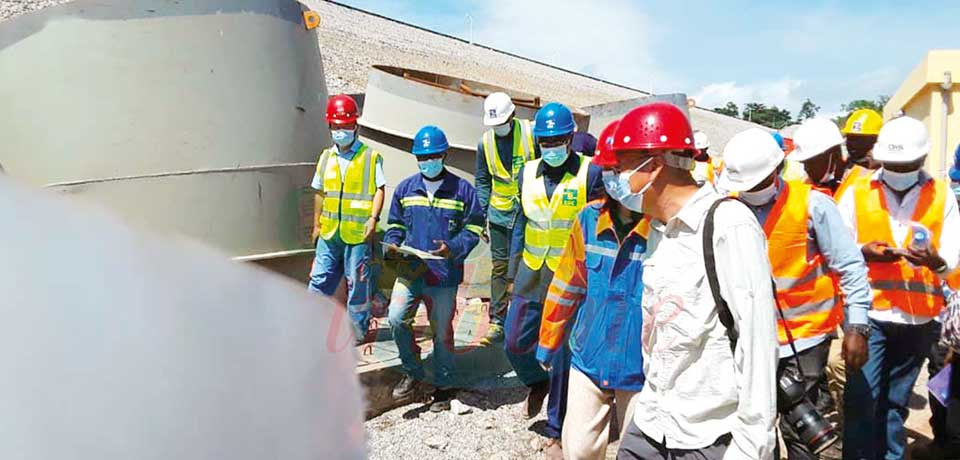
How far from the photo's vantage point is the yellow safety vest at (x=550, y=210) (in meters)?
4.10

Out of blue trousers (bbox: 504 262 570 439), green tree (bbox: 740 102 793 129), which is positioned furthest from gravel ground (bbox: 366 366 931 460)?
green tree (bbox: 740 102 793 129)

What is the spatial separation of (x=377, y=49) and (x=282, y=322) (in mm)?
24648

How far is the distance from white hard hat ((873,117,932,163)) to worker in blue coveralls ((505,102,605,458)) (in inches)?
52.0

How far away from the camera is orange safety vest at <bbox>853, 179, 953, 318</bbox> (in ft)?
11.0

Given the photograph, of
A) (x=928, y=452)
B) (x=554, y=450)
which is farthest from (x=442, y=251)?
(x=928, y=452)

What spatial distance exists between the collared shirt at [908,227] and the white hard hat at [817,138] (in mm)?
333

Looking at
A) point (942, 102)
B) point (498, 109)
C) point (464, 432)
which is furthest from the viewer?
point (942, 102)

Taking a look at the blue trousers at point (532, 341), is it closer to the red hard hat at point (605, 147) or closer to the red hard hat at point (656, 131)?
the red hard hat at point (605, 147)

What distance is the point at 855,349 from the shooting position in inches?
121

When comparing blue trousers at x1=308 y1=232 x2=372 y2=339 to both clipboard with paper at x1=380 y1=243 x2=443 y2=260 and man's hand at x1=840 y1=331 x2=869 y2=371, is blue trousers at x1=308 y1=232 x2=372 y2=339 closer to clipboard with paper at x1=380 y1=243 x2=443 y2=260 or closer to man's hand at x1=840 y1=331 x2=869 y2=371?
clipboard with paper at x1=380 y1=243 x2=443 y2=260

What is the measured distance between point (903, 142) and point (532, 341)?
217 centimetres

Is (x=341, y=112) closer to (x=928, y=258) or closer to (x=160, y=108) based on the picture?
(x=160, y=108)

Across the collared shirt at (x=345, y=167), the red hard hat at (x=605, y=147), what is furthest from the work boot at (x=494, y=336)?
the red hard hat at (x=605, y=147)

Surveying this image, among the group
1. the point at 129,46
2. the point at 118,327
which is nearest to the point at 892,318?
the point at 118,327
